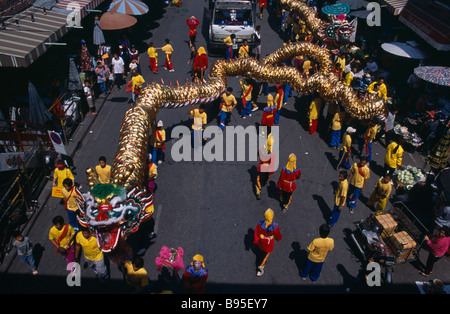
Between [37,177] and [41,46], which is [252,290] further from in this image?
[41,46]

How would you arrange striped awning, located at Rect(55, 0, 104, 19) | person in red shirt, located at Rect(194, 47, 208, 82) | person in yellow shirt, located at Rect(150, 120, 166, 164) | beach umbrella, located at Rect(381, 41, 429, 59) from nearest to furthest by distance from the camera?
person in yellow shirt, located at Rect(150, 120, 166, 164) < beach umbrella, located at Rect(381, 41, 429, 59) < striped awning, located at Rect(55, 0, 104, 19) < person in red shirt, located at Rect(194, 47, 208, 82)

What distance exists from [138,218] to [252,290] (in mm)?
3192

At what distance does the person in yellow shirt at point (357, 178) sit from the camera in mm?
9633

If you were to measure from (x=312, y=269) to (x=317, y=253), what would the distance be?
0.89 m

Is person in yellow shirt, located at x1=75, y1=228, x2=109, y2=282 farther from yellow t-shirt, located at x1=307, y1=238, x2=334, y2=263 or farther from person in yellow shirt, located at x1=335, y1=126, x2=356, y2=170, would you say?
person in yellow shirt, located at x1=335, y1=126, x2=356, y2=170

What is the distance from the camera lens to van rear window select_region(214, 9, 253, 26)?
1897 centimetres

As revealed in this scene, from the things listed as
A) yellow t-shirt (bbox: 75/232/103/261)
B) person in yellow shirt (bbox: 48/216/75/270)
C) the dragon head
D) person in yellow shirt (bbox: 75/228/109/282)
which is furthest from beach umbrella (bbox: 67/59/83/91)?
yellow t-shirt (bbox: 75/232/103/261)

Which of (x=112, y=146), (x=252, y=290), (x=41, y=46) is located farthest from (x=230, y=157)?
(x=41, y=46)

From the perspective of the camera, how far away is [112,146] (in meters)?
12.5

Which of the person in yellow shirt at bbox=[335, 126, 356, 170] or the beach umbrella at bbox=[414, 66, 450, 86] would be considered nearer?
the person in yellow shirt at bbox=[335, 126, 356, 170]

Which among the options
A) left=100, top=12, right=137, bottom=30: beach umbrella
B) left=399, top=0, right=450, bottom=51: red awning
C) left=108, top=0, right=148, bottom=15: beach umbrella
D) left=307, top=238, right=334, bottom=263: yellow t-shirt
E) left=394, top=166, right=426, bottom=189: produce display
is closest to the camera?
left=307, top=238, right=334, bottom=263: yellow t-shirt

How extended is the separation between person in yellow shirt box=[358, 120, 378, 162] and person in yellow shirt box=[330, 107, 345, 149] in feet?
2.73

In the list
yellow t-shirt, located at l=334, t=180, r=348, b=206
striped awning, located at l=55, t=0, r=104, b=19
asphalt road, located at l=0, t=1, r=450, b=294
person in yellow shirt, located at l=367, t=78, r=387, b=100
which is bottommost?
asphalt road, located at l=0, t=1, r=450, b=294

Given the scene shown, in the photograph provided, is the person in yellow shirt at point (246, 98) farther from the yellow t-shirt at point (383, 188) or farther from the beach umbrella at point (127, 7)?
the beach umbrella at point (127, 7)
